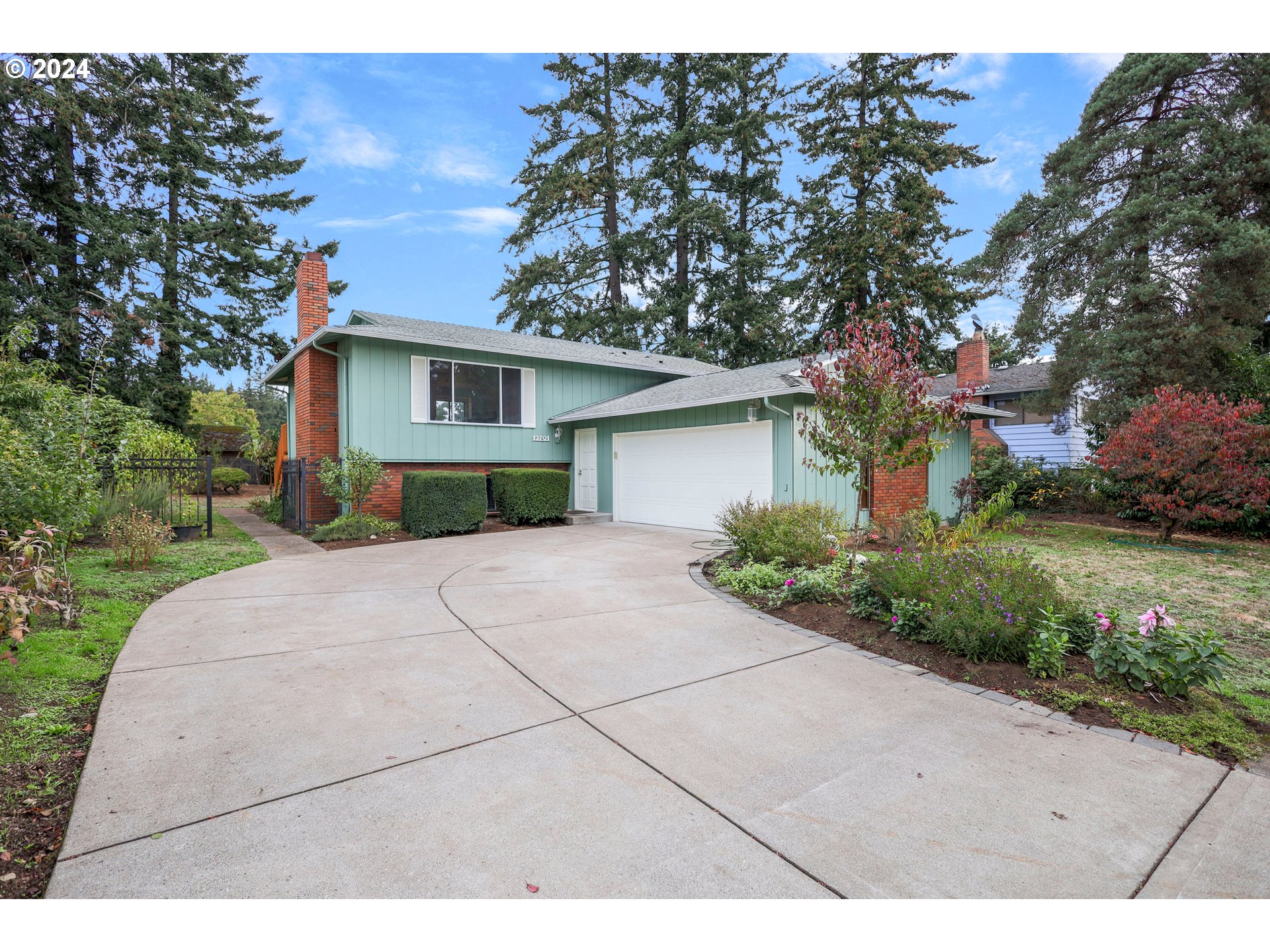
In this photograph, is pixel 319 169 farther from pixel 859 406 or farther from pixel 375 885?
pixel 375 885

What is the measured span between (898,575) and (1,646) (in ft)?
19.2

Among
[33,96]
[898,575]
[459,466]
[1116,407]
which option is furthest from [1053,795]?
[33,96]

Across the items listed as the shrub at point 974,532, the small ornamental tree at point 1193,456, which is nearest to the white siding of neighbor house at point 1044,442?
the small ornamental tree at point 1193,456

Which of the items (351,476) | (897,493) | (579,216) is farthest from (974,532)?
(579,216)

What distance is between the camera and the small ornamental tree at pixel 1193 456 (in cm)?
853

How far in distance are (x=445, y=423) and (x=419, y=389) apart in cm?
83

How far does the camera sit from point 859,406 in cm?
575

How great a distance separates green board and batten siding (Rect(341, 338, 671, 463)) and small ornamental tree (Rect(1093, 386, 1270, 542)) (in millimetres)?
10047

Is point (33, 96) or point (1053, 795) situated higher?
point (33, 96)

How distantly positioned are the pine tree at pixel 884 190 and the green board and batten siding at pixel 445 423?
34.5 ft

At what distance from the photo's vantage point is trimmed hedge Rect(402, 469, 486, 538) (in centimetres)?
1038

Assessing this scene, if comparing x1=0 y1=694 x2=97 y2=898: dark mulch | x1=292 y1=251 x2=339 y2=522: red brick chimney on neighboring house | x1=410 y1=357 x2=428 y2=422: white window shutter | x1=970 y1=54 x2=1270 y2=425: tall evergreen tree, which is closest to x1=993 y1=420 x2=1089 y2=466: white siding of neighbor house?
x1=970 y1=54 x2=1270 y2=425: tall evergreen tree

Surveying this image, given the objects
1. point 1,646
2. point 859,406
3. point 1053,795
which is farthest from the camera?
point 859,406

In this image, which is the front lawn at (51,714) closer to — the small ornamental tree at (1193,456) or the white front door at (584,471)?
the white front door at (584,471)
